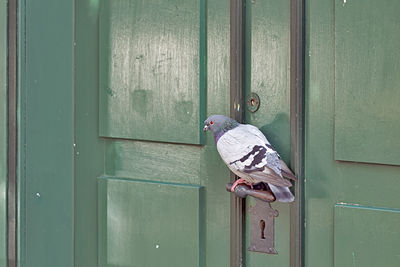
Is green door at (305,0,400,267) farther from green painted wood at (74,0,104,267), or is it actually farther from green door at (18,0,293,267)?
green painted wood at (74,0,104,267)

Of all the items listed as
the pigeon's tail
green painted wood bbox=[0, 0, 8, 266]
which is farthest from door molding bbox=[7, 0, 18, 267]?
the pigeon's tail

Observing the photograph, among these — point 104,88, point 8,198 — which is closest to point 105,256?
point 8,198

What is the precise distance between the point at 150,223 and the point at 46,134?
38 cm

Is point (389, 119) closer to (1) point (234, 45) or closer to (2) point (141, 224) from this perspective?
(1) point (234, 45)

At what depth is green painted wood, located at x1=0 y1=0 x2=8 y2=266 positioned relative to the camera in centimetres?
169

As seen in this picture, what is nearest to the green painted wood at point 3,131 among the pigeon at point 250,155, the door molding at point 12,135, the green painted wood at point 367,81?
the door molding at point 12,135

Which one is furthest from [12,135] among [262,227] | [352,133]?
[352,133]

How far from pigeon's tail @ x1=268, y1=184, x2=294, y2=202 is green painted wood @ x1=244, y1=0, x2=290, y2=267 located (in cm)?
→ 6

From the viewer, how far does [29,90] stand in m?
1.71

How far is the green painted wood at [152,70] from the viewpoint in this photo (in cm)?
163

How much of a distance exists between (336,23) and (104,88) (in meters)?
0.69

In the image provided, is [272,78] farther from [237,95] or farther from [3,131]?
[3,131]

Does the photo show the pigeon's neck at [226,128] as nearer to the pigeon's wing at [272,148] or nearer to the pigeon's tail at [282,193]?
the pigeon's wing at [272,148]

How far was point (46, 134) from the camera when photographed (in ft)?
5.79
